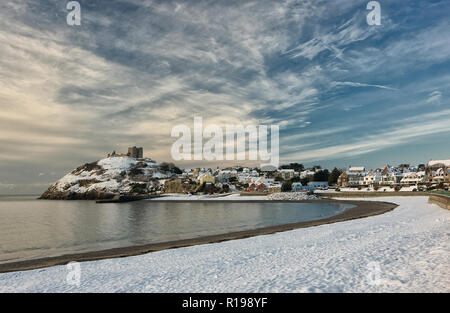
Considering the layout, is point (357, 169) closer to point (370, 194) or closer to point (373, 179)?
point (373, 179)

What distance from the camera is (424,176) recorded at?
112000mm

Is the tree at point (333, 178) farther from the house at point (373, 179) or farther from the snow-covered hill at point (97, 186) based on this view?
the snow-covered hill at point (97, 186)

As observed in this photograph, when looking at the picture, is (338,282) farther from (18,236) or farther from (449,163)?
(449,163)

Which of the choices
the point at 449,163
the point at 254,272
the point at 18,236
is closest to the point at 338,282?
the point at 254,272

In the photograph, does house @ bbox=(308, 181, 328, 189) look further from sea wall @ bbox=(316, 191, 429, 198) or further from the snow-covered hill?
the snow-covered hill

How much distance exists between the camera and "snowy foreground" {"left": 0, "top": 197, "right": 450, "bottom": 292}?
832cm

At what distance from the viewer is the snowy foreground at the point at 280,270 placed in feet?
27.3

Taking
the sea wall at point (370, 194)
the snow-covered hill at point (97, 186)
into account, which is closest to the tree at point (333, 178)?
the sea wall at point (370, 194)

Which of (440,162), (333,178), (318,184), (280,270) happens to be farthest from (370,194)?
(440,162)

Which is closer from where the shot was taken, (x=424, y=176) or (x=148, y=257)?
(x=148, y=257)

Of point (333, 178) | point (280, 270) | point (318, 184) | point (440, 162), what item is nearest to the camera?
point (280, 270)

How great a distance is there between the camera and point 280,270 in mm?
10148
